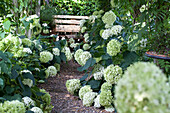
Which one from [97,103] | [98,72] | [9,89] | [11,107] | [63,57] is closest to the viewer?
[11,107]

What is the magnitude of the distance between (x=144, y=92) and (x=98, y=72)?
1.90 metres

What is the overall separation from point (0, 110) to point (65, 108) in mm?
1103

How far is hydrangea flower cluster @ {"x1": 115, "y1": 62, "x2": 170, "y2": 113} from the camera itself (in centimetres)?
38

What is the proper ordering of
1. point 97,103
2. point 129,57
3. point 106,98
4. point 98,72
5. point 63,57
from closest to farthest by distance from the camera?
point 129,57 → point 106,98 → point 97,103 → point 98,72 → point 63,57

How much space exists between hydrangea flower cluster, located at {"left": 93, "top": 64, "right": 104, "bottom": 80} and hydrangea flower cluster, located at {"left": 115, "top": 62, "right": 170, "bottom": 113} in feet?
6.04

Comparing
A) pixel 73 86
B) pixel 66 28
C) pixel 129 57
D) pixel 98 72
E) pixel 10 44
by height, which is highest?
pixel 66 28

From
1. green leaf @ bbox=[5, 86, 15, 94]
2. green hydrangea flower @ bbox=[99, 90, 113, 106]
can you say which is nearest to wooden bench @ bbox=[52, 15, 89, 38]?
green hydrangea flower @ bbox=[99, 90, 113, 106]

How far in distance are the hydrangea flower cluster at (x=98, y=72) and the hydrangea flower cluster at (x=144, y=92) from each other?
1.84 metres

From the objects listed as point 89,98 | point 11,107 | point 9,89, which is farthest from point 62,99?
point 11,107

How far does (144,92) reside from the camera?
0.39 m

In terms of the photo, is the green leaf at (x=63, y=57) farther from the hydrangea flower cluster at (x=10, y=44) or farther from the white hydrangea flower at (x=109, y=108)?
the hydrangea flower cluster at (x=10, y=44)

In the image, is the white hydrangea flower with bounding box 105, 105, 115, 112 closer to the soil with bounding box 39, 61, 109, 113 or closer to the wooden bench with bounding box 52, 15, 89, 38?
the soil with bounding box 39, 61, 109, 113

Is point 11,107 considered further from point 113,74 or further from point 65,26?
point 65,26

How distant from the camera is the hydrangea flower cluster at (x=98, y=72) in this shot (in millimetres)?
2268
